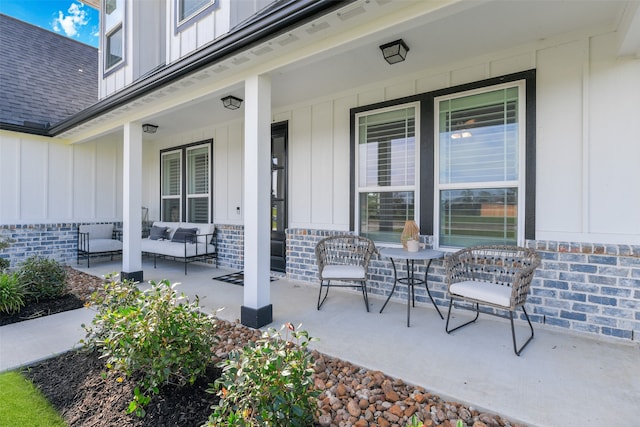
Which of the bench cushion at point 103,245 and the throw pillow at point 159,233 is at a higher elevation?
the throw pillow at point 159,233

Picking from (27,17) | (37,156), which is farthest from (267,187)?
(27,17)

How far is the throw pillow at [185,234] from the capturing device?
584cm

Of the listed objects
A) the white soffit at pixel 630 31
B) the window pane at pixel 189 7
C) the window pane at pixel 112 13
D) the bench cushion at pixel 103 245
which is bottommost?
the bench cushion at pixel 103 245

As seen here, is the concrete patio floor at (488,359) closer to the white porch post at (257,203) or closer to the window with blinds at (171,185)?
the white porch post at (257,203)

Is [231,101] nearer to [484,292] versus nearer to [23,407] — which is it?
[23,407]

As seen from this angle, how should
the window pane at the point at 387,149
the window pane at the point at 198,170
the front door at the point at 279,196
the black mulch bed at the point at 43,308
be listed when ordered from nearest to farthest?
the black mulch bed at the point at 43,308, the window pane at the point at 387,149, the front door at the point at 279,196, the window pane at the point at 198,170

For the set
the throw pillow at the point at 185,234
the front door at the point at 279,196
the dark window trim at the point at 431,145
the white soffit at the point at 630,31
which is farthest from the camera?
the throw pillow at the point at 185,234

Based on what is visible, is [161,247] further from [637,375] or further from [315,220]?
[637,375]

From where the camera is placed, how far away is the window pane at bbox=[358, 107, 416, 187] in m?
3.85

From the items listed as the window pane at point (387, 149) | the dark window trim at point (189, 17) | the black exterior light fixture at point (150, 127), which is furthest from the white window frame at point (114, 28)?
the window pane at point (387, 149)

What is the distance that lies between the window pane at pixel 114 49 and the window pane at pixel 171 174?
203 cm

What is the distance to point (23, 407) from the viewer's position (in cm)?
189

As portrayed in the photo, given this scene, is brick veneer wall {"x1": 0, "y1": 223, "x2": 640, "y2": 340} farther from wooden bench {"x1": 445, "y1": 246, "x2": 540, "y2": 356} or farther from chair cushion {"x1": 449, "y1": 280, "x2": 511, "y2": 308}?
chair cushion {"x1": 449, "y1": 280, "x2": 511, "y2": 308}

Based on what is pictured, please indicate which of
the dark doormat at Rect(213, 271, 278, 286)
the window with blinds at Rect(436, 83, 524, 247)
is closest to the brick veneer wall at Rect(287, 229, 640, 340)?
the window with blinds at Rect(436, 83, 524, 247)
